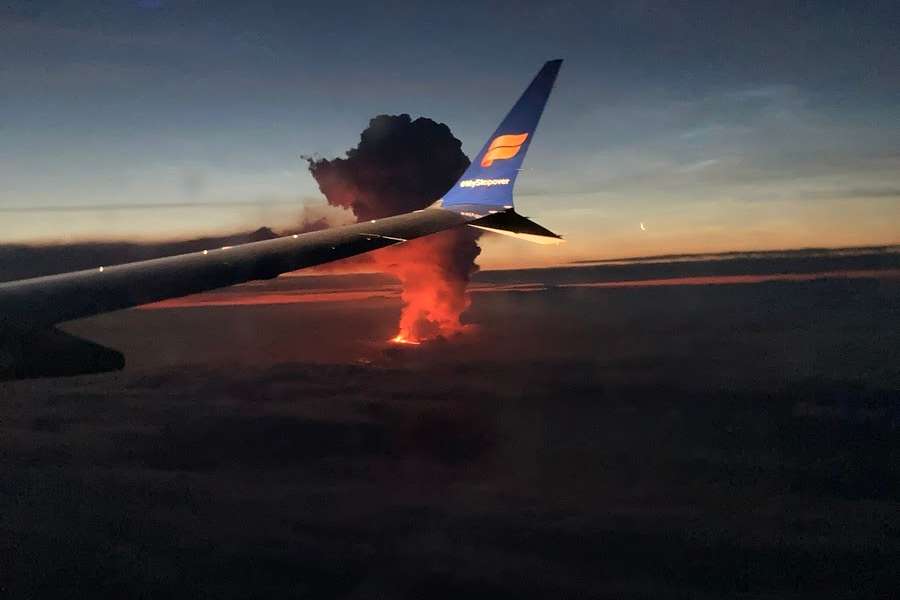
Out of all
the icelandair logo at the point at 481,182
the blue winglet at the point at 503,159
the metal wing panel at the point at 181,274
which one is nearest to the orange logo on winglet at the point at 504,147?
the blue winglet at the point at 503,159

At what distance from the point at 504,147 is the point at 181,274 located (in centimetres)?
608

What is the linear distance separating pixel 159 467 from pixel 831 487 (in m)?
189

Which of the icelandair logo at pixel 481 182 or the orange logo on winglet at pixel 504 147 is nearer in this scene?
the orange logo on winglet at pixel 504 147

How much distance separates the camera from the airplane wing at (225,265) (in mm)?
6562

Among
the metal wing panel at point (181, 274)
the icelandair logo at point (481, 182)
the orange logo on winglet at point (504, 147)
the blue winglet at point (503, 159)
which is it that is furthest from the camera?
the icelandair logo at point (481, 182)

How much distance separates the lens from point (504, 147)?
11211mm

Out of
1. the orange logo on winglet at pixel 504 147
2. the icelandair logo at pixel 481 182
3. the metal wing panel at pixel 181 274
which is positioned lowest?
the metal wing panel at pixel 181 274

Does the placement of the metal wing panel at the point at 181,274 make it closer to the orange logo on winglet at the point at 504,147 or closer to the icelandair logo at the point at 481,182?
the icelandair logo at the point at 481,182

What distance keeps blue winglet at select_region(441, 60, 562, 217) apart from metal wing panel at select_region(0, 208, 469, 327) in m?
0.86

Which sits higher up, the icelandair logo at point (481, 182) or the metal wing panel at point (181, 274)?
the icelandair logo at point (481, 182)

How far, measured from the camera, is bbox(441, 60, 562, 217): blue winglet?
10547mm

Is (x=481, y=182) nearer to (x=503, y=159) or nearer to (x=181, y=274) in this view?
(x=503, y=159)

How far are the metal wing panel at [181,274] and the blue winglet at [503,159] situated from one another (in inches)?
33.7

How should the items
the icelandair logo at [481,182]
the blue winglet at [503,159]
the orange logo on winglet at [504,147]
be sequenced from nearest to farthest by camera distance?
1. the blue winglet at [503,159]
2. the orange logo on winglet at [504,147]
3. the icelandair logo at [481,182]
